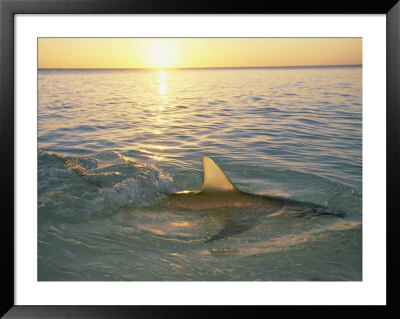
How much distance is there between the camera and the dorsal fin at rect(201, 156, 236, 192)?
5.54 metres

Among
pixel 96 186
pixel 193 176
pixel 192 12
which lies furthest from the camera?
pixel 193 176

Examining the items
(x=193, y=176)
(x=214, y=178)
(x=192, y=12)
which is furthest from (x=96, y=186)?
(x=192, y=12)

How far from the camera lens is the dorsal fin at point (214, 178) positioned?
18.2ft

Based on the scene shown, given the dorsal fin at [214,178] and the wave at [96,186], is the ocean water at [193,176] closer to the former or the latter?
the wave at [96,186]

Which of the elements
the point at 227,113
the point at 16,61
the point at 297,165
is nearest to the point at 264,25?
the point at 16,61

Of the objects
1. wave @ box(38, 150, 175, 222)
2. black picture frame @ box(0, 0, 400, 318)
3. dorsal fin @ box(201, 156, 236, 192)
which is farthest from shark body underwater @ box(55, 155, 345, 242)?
black picture frame @ box(0, 0, 400, 318)

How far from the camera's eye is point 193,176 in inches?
285

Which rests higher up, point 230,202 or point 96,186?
point 96,186

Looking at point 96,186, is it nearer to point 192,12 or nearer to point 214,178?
point 214,178

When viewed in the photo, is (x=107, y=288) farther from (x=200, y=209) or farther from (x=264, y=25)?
(x=264, y=25)

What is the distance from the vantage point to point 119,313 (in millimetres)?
3678

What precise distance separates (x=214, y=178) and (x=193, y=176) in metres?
1.70

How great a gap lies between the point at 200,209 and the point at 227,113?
4638mm

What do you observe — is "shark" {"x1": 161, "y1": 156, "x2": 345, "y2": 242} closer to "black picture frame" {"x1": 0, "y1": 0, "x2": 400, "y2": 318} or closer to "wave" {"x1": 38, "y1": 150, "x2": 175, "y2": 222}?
"wave" {"x1": 38, "y1": 150, "x2": 175, "y2": 222}
